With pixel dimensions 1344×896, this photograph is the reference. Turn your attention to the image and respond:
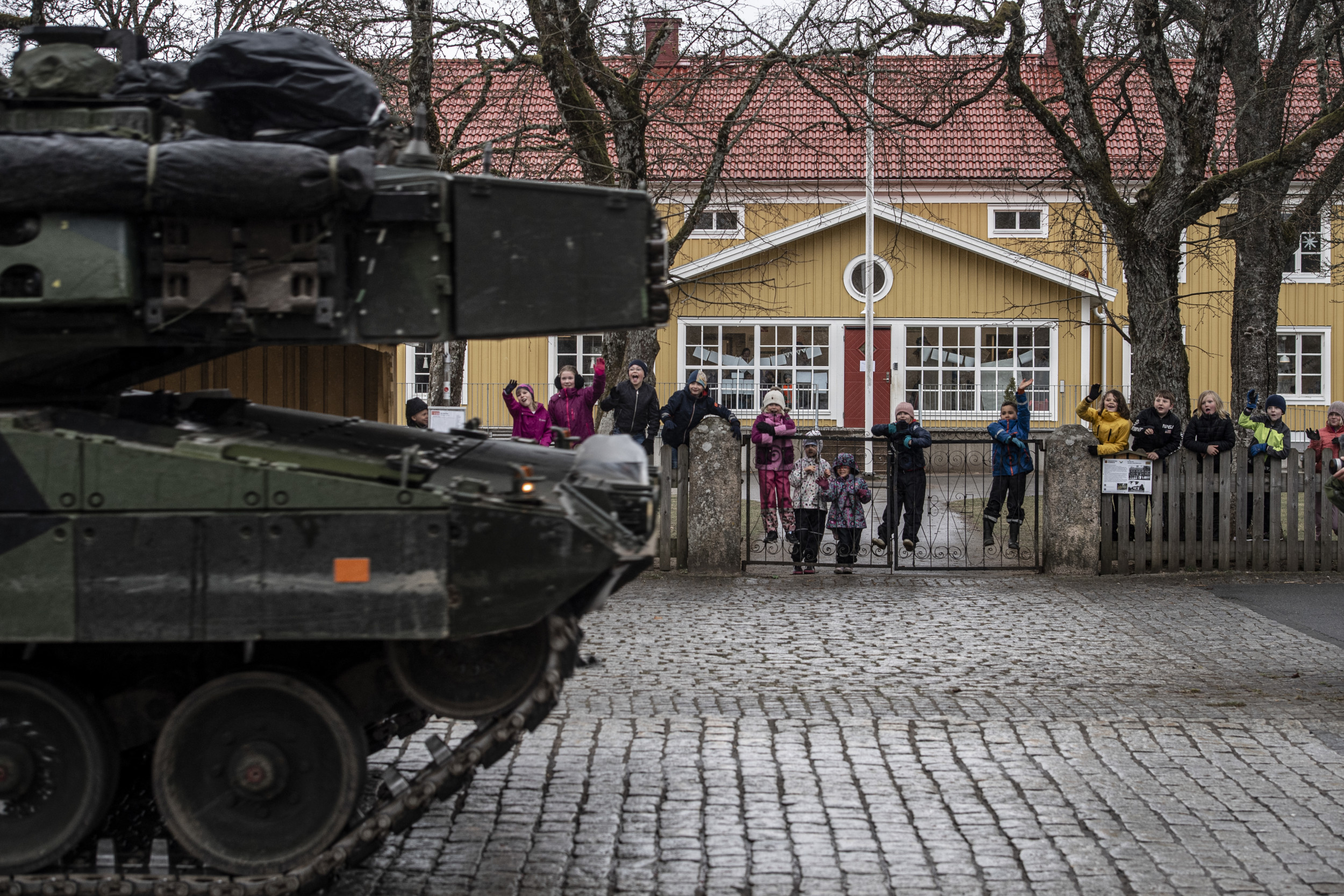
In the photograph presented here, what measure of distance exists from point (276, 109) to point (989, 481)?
11.0 meters

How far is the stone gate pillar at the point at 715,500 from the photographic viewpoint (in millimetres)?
13516

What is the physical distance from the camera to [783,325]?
29.4 metres

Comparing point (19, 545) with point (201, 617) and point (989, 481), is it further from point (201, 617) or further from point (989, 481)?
point (989, 481)

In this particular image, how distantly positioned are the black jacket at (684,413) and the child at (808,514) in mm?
1074

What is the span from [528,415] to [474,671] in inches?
367

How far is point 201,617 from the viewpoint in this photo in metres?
4.71

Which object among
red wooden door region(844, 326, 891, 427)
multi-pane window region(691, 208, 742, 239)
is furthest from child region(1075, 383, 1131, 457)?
red wooden door region(844, 326, 891, 427)

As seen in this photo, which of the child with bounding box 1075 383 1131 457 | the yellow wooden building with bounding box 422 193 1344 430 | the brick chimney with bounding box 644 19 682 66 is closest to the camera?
the child with bounding box 1075 383 1131 457

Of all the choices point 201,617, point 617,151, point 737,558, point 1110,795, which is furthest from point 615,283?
point 617,151

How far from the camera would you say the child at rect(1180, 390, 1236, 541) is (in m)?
13.4

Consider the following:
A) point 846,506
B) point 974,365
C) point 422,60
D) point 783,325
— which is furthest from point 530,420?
point 974,365

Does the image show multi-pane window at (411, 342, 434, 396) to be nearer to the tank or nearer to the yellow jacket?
the yellow jacket

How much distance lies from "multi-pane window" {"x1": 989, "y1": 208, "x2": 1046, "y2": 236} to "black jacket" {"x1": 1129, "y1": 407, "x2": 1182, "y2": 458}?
17.2 meters

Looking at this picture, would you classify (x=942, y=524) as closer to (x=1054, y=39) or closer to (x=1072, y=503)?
(x=1072, y=503)
